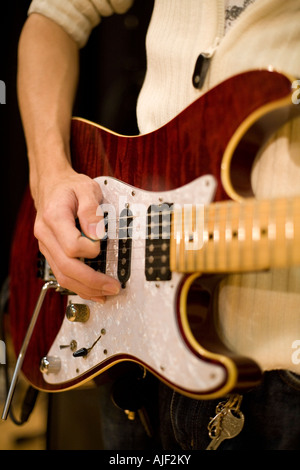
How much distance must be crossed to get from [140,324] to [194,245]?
0.52 ft

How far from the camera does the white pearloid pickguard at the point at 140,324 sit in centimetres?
53

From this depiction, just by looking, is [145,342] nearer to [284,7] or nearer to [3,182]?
[284,7]

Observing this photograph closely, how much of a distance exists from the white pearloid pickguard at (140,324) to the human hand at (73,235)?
0.09ft

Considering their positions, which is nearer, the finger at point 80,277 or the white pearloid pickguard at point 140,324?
the white pearloid pickguard at point 140,324

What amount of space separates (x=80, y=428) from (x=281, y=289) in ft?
2.89

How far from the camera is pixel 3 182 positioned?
1765 mm

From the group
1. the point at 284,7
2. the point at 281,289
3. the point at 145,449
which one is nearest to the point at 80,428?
the point at 145,449

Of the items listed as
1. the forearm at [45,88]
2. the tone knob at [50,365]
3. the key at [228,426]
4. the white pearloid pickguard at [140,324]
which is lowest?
the key at [228,426]

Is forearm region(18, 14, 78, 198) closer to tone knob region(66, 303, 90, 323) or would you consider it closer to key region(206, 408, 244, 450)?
tone knob region(66, 303, 90, 323)

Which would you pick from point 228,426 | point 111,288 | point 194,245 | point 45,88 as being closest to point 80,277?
point 111,288

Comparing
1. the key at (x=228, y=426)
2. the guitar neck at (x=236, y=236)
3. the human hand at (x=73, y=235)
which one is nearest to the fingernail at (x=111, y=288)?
the human hand at (x=73, y=235)

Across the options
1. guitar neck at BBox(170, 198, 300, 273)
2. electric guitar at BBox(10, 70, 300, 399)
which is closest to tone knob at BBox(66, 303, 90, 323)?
electric guitar at BBox(10, 70, 300, 399)

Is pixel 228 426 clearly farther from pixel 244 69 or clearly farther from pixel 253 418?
pixel 244 69

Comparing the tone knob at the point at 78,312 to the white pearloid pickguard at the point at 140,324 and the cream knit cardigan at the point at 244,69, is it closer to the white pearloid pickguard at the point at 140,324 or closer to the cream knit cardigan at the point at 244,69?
the white pearloid pickguard at the point at 140,324
